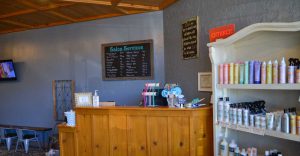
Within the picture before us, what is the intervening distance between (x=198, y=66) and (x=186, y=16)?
72 centimetres

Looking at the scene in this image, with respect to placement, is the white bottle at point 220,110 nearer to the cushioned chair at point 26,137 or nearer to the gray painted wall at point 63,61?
the gray painted wall at point 63,61

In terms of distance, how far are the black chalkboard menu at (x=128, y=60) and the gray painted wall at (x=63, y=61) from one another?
9 centimetres

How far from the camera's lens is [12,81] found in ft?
18.7

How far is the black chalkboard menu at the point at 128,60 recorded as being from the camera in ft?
13.7

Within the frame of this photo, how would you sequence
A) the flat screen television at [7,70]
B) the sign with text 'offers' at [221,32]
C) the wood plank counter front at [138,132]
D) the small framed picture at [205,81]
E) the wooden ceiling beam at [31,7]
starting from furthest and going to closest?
the flat screen television at [7,70] < the wooden ceiling beam at [31,7] < the small framed picture at [205,81] < the sign with text 'offers' at [221,32] < the wood plank counter front at [138,132]

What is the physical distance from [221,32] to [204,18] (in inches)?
15.6

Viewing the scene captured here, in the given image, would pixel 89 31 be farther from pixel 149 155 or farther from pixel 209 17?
pixel 149 155

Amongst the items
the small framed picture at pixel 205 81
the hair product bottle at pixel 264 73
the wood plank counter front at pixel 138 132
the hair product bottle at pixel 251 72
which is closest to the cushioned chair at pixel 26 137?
the wood plank counter front at pixel 138 132

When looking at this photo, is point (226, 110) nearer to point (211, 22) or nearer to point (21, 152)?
point (211, 22)

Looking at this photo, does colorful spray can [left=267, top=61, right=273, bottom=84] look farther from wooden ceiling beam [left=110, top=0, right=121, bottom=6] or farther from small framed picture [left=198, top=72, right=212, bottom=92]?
wooden ceiling beam [left=110, top=0, right=121, bottom=6]

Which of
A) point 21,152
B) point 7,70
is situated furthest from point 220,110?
point 7,70

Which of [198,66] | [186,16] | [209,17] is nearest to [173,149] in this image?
[198,66]

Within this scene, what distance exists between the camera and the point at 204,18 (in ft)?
9.96

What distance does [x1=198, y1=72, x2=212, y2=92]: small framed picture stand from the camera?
297 centimetres
